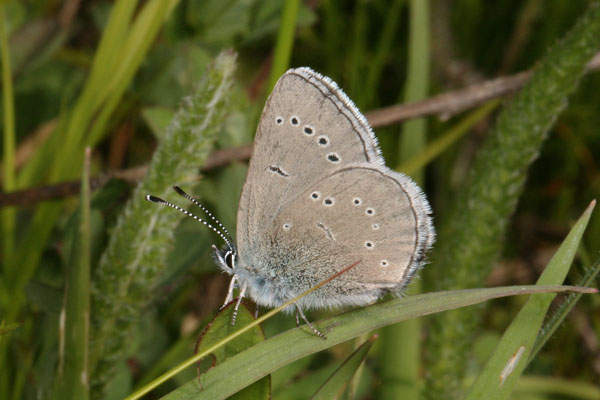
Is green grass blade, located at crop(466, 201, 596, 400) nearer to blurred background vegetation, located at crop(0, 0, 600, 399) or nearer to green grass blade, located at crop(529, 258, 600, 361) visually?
green grass blade, located at crop(529, 258, 600, 361)

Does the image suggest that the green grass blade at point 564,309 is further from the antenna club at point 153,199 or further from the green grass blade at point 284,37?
the green grass blade at point 284,37

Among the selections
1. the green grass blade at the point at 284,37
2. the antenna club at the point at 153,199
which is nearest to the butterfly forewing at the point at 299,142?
the antenna club at the point at 153,199

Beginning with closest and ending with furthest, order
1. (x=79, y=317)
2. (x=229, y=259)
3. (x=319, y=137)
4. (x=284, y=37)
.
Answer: (x=79, y=317) → (x=319, y=137) → (x=229, y=259) → (x=284, y=37)

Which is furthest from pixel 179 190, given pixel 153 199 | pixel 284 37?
pixel 284 37

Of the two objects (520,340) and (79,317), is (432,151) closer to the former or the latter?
(520,340)

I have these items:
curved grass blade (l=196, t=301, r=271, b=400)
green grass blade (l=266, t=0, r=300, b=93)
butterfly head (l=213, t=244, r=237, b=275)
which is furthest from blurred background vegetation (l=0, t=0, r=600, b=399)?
curved grass blade (l=196, t=301, r=271, b=400)
